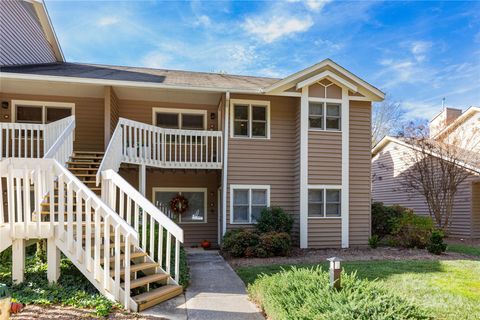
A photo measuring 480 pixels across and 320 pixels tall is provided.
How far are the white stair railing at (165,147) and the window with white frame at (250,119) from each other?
2.29 ft

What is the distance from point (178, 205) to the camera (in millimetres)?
12117

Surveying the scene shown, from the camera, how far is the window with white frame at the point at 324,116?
37.4 ft

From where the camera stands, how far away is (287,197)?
1160cm

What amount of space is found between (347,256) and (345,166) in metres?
3.02

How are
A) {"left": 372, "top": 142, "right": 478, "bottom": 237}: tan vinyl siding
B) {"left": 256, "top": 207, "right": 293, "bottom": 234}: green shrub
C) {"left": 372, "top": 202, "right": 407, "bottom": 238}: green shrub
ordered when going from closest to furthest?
{"left": 256, "top": 207, "right": 293, "bottom": 234}: green shrub < {"left": 372, "top": 202, "right": 407, "bottom": 238}: green shrub < {"left": 372, "top": 142, "right": 478, "bottom": 237}: tan vinyl siding

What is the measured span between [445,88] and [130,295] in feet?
85.4

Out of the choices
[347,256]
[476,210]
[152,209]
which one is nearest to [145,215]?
[152,209]

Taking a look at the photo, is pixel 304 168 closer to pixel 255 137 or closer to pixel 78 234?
pixel 255 137

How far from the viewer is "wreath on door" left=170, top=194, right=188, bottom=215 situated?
39.7 ft

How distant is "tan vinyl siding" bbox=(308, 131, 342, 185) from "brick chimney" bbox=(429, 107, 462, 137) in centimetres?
905

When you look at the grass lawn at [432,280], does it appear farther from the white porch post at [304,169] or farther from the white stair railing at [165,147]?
the white stair railing at [165,147]

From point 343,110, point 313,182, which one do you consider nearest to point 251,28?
point 343,110

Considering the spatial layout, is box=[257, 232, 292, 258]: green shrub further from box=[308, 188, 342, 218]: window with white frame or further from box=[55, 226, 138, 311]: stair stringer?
box=[55, 226, 138, 311]: stair stringer

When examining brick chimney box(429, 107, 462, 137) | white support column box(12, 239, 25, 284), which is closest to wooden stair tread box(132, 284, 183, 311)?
white support column box(12, 239, 25, 284)
